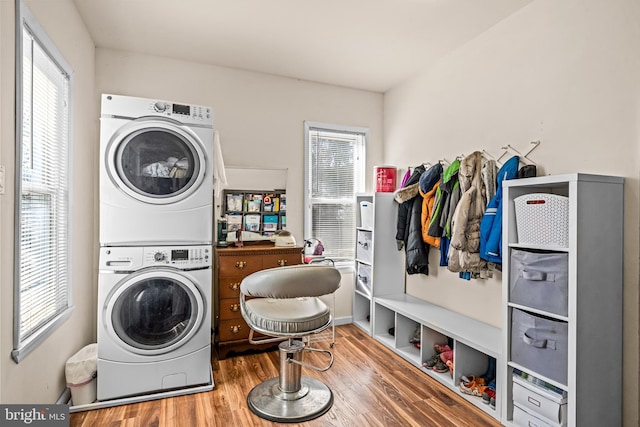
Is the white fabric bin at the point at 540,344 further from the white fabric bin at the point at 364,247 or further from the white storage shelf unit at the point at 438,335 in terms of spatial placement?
the white fabric bin at the point at 364,247

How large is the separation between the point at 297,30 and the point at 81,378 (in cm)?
284

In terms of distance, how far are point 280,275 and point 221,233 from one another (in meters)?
1.43

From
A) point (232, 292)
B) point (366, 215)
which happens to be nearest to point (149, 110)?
point (232, 292)

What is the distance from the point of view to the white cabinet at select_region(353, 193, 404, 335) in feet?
11.2

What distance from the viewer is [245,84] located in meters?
3.39

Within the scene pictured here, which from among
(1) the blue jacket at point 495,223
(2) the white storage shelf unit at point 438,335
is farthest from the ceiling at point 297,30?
(2) the white storage shelf unit at point 438,335

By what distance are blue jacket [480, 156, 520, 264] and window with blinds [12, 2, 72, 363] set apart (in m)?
2.64

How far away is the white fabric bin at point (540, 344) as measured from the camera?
5.71 feet

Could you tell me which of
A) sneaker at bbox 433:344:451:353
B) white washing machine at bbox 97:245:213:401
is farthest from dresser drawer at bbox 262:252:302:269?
sneaker at bbox 433:344:451:353

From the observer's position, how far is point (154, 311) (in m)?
2.31

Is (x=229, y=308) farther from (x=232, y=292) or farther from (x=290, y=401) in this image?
(x=290, y=401)

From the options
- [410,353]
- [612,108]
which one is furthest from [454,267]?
[612,108]

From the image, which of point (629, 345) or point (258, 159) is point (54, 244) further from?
point (629, 345)

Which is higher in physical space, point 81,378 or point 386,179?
point 386,179
